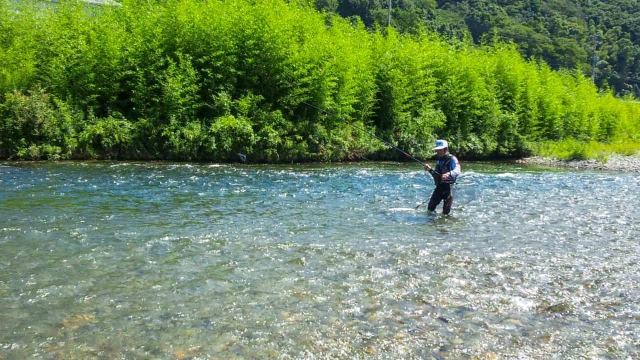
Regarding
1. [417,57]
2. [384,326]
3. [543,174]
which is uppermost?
[417,57]

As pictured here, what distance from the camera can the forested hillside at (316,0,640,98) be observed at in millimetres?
92875

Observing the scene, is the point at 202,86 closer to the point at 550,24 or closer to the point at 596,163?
the point at 596,163

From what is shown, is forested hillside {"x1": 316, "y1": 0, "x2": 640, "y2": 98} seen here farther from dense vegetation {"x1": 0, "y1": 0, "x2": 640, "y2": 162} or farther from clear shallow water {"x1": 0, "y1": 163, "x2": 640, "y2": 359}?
clear shallow water {"x1": 0, "y1": 163, "x2": 640, "y2": 359}

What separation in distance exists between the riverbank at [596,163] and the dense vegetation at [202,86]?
7052 millimetres

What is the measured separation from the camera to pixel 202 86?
26062mm

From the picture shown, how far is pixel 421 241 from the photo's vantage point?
1083cm

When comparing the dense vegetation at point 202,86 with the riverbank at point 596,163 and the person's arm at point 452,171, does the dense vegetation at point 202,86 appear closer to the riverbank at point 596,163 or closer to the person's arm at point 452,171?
the riverbank at point 596,163

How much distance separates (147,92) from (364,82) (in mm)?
11782

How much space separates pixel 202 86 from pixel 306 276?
19.6m

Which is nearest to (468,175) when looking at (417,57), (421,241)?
(417,57)

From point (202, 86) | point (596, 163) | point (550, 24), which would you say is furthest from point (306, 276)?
point (550, 24)

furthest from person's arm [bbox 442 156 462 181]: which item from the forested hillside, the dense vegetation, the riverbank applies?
the forested hillside

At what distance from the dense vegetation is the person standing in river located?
8216mm

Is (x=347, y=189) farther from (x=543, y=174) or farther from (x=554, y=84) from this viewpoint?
(x=554, y=84)
